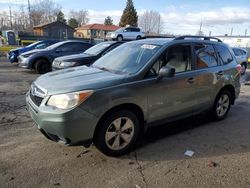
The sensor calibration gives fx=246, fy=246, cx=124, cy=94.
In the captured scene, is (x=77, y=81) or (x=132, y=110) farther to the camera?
(x=132, y=110)

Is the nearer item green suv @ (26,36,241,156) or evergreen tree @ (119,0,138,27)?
green suv @ (26,36,241,156)

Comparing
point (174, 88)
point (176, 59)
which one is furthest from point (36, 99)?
point (176, 59)

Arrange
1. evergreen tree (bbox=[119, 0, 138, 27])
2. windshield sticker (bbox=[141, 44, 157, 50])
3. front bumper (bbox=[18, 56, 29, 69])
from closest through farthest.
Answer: windshield sticker (bbox=[141, 44, 157, 50]), front bumper (bbox=[18, 56, 29, 69]), evergreen tree (bbox=[119, 0, 138, 27])

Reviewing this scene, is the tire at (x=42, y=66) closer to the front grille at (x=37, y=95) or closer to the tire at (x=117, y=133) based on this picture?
the front grille at (x=37, y=95)

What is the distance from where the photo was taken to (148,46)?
4395 millimetres

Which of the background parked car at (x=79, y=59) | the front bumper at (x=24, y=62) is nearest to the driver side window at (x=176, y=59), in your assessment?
the background parked car at (x=79, y=59)

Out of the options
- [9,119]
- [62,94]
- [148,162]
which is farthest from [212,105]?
[9,119]

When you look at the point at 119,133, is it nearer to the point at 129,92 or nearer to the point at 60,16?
the point at 129,92

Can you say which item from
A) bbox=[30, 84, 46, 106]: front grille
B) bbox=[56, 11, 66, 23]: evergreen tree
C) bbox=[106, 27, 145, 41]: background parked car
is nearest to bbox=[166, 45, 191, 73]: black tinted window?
bbox=[30, 84, 46, 106]: front grille

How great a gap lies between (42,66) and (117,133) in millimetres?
8952

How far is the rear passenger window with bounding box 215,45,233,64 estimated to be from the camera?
17.3 feet

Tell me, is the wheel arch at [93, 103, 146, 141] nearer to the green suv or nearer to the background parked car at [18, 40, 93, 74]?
the green suv

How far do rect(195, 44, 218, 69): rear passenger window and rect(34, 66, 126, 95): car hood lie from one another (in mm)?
1793

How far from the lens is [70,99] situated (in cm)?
324
